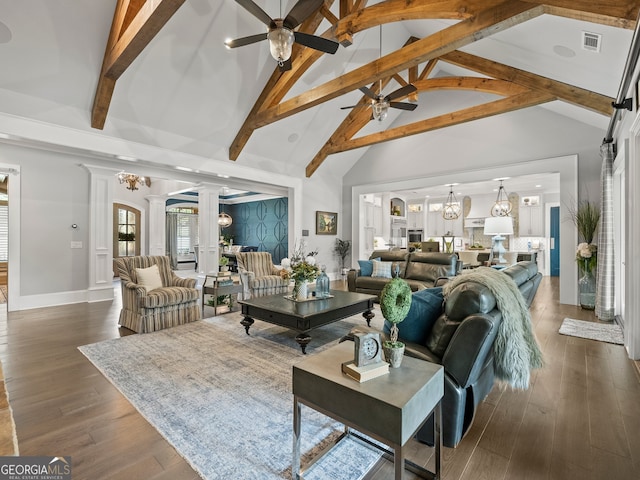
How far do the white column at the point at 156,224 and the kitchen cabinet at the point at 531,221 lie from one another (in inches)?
457

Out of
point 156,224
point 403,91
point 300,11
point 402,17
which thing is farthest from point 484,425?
point 156,224

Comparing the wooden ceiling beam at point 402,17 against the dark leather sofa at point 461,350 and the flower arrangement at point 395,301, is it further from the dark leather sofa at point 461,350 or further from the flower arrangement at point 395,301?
the flower arrangement at point 395,301

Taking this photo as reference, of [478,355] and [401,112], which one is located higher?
[401,112]

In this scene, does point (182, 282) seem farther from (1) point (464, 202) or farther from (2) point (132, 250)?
(1) point (464, 202)

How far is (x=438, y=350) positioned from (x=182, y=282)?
3.71 m

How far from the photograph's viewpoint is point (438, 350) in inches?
74.2

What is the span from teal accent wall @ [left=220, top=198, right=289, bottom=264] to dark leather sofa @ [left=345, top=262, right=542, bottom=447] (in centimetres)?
898

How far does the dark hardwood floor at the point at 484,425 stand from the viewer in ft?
5.33

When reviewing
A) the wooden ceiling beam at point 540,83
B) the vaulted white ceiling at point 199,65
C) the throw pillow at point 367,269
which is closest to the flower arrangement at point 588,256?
the wooden ceiling beam at point 540,83

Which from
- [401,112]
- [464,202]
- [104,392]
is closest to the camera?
[104,392]

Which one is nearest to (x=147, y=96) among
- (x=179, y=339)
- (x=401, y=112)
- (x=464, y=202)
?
(x=179, y=339)

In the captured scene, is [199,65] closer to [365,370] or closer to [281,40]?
[281,40]

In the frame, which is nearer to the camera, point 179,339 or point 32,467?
point 32,467

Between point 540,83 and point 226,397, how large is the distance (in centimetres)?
592
